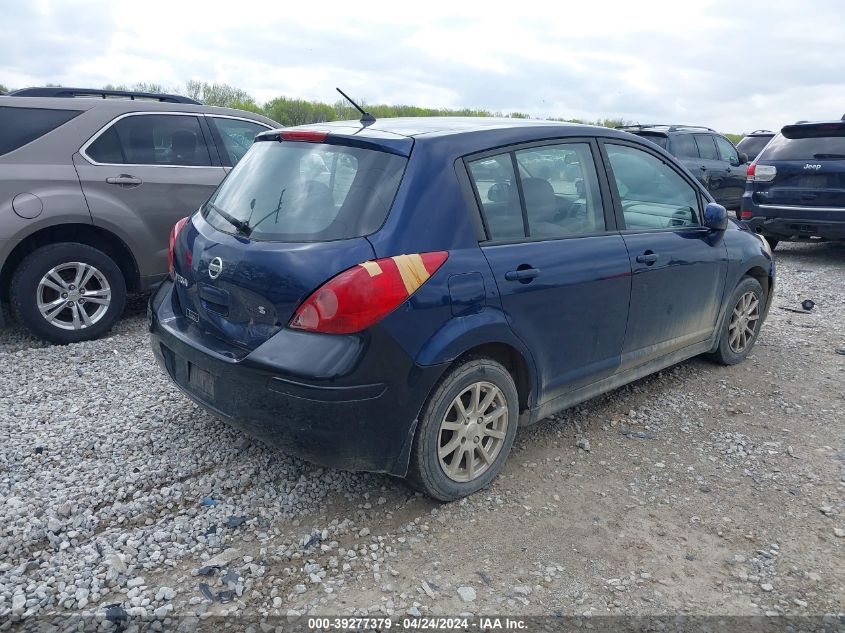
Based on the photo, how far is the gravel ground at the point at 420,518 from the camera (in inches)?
111

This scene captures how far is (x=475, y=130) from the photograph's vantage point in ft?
11.4

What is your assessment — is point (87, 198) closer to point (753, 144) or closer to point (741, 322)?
point (741, 322)

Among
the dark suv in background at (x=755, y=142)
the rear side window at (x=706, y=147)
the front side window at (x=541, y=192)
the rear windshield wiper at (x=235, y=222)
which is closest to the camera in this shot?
the rear windshield wiper at (x=235, y=222)

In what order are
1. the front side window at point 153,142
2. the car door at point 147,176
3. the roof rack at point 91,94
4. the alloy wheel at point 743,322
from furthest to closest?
the roof rack at point 91,94, the front side window at point 153,142, the car door at point 147,176, the alloy wheel at point 743,322

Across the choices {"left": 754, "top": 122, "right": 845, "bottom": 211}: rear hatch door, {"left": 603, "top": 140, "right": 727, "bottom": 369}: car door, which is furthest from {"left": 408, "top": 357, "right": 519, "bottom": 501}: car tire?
{"left": 754, "top": 122, "right": 845, "bottom": 211}: rear hatch door

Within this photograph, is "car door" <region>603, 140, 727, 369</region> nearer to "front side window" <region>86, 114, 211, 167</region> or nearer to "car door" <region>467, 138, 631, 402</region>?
"car door" <region>467, 138, 631, 402</region>

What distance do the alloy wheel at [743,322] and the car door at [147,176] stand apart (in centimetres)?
414

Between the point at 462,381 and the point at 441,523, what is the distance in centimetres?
66

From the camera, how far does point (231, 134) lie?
6.57 m

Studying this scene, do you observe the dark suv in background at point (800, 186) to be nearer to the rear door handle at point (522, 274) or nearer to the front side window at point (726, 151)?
the front side window at point (726, 151)

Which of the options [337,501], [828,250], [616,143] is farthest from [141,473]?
[828,250]

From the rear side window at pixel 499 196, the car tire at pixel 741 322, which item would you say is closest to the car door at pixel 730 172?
the car tire at pixel 741 322

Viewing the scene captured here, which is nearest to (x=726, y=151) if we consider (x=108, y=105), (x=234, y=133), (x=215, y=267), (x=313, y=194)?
(x=234, y=133)

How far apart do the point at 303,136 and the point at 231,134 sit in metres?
3.31
